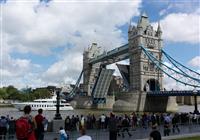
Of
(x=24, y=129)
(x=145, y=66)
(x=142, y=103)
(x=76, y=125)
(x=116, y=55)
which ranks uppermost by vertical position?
(x=116, y=55)

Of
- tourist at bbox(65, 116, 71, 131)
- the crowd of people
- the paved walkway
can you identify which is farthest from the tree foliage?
tourist at bbox(65, 116, 71, 131)

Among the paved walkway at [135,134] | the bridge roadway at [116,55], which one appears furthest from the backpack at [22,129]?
the bridge roadway at [116,55]

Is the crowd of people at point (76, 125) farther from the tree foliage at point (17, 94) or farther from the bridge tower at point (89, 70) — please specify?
the tree foliage at point (17, 94)

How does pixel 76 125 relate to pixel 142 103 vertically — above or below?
below

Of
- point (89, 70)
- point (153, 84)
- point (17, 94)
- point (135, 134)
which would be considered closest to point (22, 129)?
point (135, 134)

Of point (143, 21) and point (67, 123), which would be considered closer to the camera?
point (67, 123)

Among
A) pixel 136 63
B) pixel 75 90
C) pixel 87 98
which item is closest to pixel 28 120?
pixel 136 63

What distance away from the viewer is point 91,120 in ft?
83.2

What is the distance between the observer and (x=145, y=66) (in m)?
107

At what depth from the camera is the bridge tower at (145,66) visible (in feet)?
318

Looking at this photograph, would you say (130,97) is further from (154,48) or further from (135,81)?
(154,48)

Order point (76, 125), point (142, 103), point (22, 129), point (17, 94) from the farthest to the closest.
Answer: point (17, 94)
point (142, 103)
point (76, 125)
point (22, 129)

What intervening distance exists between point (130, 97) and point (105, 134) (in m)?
73.0

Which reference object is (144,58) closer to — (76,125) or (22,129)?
(76,125)
